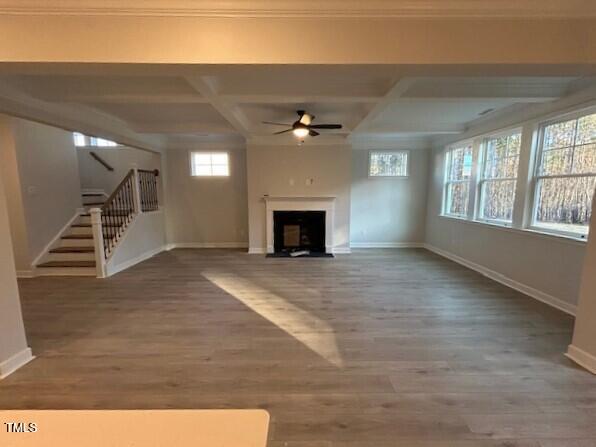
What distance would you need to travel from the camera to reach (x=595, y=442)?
156cm

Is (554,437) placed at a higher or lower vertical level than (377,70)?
lower

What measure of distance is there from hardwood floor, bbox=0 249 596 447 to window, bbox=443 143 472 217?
1971 millimetres

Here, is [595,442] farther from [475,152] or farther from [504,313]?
[475,152]

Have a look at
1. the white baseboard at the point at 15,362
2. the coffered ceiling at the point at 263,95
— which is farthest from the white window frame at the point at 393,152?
the white baseboard at the point at 15,362

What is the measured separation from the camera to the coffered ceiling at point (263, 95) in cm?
204

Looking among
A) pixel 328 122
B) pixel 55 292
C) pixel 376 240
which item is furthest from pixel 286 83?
pixel 376 240

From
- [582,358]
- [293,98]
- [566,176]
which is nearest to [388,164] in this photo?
[566,176]

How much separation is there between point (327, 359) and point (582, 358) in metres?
1.97

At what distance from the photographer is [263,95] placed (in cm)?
321

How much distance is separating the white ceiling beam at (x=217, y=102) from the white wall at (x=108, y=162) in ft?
11.9

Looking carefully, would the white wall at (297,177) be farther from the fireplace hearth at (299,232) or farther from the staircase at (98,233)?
the staircase at (98,233)

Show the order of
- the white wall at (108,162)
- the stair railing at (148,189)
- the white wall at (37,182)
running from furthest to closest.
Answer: the white wall at (108,162)
the stair railing at (148,189)
the white wall at (37,182)

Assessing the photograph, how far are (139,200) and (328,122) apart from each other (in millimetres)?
3968

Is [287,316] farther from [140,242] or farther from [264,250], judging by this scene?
[140,242]
